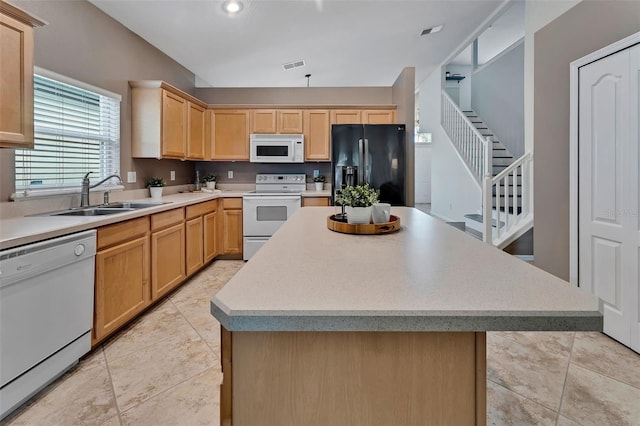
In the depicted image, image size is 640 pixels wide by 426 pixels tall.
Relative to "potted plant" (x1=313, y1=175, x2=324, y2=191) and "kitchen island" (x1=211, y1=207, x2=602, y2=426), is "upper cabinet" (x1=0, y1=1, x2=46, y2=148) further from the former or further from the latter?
"potted plant" (x1=313, y1=175, x2=324, y2=191)

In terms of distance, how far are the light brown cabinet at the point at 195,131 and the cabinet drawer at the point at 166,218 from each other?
1213mm

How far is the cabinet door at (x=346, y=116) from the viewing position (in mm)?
4934

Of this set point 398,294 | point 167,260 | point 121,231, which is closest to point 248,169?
point 167,260

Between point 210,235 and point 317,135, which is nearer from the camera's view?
point 210,235

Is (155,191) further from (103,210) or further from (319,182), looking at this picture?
(319,182)

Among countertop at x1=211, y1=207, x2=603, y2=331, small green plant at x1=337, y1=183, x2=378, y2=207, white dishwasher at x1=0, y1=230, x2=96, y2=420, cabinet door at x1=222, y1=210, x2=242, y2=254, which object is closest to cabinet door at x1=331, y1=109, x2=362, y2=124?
cabinet door at x1=222, y1=210, x2=242, y2=254

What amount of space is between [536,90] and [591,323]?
10.6 ft

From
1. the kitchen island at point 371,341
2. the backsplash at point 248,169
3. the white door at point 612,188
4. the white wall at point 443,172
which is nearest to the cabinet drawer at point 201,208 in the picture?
the backsplash at point 248,169

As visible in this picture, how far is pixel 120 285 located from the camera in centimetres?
247

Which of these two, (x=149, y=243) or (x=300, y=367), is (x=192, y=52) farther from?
(x=300, y=367)

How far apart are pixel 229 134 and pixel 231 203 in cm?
107

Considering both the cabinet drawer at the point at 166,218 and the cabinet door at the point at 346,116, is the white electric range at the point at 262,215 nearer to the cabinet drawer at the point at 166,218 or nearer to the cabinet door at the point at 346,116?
the cabinet drawer at the point at 166,218

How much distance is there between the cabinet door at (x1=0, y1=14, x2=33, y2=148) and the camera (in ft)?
5.99

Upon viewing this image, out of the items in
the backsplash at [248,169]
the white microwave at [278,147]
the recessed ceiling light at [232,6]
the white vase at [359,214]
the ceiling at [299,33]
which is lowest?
the white vase at [359,214]
